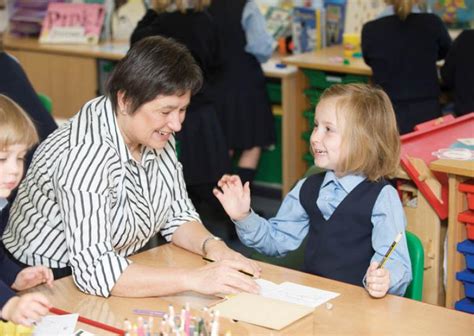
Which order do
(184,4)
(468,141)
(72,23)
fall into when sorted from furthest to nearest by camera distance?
(72,23) < (184,4) < (468,141)

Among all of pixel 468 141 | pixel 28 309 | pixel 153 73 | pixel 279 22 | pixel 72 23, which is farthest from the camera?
pixel 72 23

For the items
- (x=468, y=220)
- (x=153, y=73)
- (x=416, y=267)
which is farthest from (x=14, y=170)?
(x=468, y=220)

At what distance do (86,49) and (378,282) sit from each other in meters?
4.10

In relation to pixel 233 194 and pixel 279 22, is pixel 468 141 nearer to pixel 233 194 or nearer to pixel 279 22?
pixel 233 194

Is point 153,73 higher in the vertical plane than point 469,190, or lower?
higher

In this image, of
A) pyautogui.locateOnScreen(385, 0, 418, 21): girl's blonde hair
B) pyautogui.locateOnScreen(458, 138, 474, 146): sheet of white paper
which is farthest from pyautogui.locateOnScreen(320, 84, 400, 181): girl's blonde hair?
pyautogui.locateOnScreen(385, 0, 418, 21): girl's blonde hair

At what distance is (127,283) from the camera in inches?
90.4

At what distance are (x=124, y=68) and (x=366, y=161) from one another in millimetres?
687

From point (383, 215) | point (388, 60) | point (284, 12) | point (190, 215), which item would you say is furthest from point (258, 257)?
point (284, 12)

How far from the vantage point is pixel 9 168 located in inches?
84.3

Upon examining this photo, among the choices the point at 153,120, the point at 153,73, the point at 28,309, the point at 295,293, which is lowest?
the point at 295,293

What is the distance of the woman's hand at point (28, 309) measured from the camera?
1.99 meters

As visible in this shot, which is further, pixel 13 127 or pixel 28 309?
pixel 13 127

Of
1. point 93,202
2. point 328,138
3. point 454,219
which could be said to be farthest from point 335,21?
point 93,202
